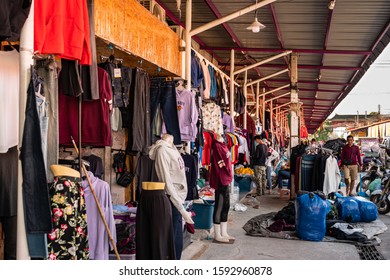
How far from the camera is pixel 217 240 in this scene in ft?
25.9

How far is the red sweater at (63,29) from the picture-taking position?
12.0ft

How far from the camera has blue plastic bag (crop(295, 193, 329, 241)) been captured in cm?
812

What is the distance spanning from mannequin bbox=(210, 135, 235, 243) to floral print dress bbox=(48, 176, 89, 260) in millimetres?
3924

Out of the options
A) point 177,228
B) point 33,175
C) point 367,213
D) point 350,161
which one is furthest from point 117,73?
point 350,161

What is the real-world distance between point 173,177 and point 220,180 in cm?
199

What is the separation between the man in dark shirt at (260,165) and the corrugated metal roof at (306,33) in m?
2.78

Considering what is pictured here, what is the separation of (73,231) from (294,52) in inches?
432

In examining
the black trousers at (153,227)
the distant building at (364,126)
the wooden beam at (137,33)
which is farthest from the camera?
the distant building at (364,126)

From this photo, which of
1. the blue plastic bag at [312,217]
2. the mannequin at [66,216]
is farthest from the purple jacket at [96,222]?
the blue plastic bag at [312,217]

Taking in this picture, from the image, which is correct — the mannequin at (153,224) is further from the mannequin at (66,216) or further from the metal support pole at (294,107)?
the metal support pole at (294,107)

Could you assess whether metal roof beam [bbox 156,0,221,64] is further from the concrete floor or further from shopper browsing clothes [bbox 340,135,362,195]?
shopper browsing clothes [bbox 340,135,362,195]

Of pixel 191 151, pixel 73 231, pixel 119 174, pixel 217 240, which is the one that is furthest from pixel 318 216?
pixel 73 231

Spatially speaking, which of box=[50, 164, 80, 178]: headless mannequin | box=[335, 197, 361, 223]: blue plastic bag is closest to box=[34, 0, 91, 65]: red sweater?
box=[50, 164, 80, 178]: headless mannequin

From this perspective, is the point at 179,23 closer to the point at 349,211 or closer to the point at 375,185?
the point at 349,211
